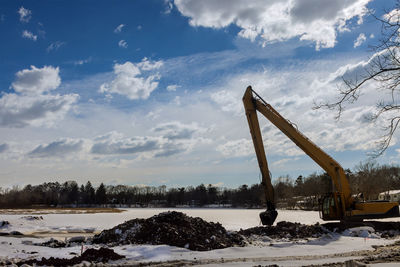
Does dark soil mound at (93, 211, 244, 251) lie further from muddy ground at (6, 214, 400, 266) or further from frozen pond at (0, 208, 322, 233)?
frozen pond at (0, 208, 322, 233)

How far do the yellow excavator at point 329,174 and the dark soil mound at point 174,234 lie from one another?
3963mm

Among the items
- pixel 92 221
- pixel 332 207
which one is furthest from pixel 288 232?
pixel 92 221

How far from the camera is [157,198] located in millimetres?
140250

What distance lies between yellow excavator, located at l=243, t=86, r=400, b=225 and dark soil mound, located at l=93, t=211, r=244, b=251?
3.96 metres

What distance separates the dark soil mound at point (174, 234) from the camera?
1509cm

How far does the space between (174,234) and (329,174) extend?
929 centimetres

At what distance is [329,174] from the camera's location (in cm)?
1880

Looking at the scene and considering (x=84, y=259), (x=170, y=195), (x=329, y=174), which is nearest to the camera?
(x=84, y=259)

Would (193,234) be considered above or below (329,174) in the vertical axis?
below

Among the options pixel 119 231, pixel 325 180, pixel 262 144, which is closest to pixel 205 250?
pixel 119 231

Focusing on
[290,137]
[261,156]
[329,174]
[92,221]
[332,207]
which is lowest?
[92,221]

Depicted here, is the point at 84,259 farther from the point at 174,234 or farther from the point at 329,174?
the point at 329,174

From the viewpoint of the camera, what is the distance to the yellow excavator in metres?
18.0

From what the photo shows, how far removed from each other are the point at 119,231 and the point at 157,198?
12596 cm
